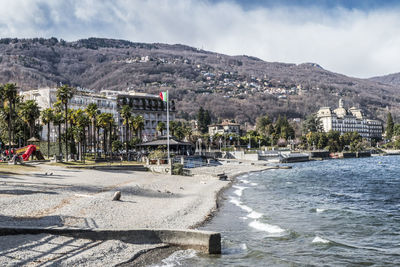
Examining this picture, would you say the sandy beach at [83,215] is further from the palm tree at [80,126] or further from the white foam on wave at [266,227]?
the palm tree at [80,126]

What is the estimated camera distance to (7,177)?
1296 inches


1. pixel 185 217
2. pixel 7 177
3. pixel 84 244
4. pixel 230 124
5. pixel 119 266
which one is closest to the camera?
pixel 119 266

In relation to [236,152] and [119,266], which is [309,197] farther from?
[236,152]

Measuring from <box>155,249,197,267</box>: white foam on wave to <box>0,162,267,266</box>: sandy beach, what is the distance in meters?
0.93

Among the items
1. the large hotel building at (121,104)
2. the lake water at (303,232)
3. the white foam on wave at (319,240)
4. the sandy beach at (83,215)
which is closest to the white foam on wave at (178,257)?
the lake water at (303,232)

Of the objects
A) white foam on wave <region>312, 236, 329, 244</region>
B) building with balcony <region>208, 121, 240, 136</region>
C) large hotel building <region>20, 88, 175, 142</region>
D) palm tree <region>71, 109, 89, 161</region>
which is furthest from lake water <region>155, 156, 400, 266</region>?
building with balcony <region>208, 121, 240, 136</region>

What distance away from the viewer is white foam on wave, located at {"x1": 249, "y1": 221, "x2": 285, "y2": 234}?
2067 cm

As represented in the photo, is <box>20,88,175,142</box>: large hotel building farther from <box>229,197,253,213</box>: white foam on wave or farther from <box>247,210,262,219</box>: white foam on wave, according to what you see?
<box>247,210,262,219</box>: white foam on wave

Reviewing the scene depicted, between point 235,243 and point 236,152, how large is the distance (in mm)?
104445

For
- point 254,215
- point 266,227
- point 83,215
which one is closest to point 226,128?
point 254,215

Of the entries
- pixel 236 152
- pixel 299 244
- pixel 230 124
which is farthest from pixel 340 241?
pixel 230 124

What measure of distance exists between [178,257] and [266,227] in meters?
8.14

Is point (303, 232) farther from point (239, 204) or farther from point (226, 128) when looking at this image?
point (226, 128)

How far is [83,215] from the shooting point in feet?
64.1
